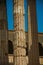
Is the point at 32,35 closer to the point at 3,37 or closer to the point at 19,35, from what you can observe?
the point at 3,37

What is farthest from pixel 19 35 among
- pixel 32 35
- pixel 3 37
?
Result: pixel 3 37

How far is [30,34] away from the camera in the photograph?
2922 cm

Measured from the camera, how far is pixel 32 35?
95.1ft

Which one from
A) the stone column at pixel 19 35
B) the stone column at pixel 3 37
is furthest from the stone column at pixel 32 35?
the stone column at pixel 19 35

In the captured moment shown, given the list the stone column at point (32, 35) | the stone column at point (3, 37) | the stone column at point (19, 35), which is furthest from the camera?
the stone column at point (3, 37)

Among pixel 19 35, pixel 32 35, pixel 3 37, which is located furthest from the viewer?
pixel 3 37

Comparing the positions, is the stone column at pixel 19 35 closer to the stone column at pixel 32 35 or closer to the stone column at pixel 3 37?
the stone column at pixel 32 35

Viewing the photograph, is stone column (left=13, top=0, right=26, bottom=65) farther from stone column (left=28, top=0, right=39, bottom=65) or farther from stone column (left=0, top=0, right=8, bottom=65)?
stone column (left=0, top=0, right=8, bottom=65)

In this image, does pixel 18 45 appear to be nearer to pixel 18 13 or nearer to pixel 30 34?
pixel 18 13

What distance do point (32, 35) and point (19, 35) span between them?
5380 millimetres

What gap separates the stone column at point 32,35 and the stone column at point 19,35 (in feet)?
15.9

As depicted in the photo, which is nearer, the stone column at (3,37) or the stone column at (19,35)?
the stone column at (19,35)

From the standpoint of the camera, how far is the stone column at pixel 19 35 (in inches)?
921

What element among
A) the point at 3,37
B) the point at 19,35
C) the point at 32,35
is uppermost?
the point at 19,35
